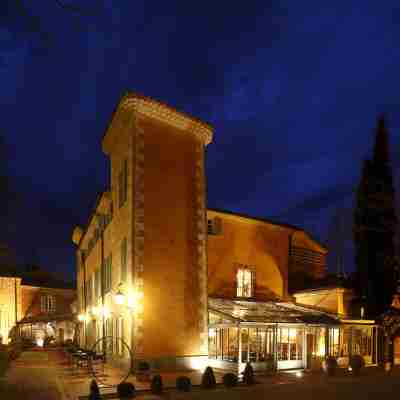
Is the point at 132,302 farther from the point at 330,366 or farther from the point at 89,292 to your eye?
the point at 89,292

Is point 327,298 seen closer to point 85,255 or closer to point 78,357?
point 78,357

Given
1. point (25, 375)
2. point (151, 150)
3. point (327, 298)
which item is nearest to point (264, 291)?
point (327, 298)

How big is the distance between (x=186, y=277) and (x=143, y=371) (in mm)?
4523

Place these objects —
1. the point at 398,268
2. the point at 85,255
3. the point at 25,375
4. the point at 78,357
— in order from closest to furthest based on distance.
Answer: the point at 25,375
the point at 78,357
the point at 398,268
the point at 85,255

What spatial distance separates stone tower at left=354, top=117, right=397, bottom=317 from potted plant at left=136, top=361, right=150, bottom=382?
1370cm

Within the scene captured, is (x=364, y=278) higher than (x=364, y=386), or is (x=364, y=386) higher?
(x=364, y=278)

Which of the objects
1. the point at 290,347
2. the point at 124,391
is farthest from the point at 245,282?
the point at 124,391

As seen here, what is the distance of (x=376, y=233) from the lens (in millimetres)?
26625

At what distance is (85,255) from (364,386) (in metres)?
26.3

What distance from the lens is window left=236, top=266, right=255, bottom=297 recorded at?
25975 millimetres

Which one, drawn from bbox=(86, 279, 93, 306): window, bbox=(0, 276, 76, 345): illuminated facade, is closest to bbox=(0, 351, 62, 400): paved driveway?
bbox=(86, 279, 93, 306): window

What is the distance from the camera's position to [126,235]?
20.2m

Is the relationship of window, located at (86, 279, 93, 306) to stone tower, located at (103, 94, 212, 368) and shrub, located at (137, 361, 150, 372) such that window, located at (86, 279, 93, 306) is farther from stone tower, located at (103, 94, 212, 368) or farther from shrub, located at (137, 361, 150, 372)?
shrub, located at (137, 361, 150, 372)

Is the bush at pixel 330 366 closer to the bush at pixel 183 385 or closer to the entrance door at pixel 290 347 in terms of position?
the entrance door at pixel 290 347
